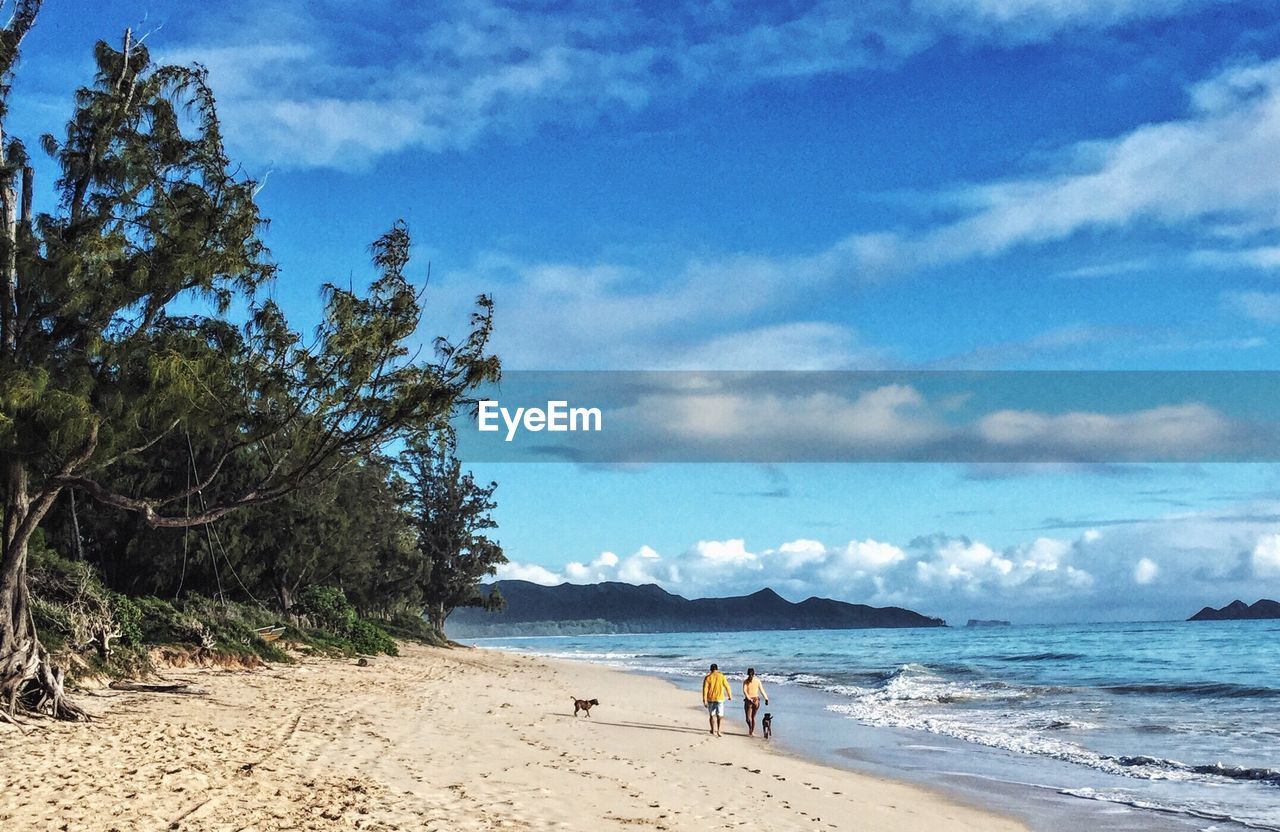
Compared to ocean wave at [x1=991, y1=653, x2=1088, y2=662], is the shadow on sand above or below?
above

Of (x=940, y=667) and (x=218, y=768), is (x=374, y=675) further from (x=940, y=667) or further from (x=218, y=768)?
(x=940, y=667)

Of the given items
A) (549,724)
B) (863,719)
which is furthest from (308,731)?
(863,719)

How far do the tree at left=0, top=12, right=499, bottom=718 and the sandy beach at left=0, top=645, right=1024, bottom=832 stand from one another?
124 inches

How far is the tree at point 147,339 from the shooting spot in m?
14.6

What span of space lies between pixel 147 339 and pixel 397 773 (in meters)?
7.71

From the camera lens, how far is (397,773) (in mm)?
12312

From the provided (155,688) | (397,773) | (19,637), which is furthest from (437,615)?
(397,773)

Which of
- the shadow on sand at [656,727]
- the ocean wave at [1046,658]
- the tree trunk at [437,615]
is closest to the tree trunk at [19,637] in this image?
the shadow on sand at [656,727]

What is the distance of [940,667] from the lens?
48.8 m

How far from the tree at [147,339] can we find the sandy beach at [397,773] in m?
3.14

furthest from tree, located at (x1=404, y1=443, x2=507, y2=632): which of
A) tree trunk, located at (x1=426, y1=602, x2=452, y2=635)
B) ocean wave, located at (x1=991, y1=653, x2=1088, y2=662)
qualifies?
ocean wave, located at (x1=991, y1=653, x2=1088, y2=662)

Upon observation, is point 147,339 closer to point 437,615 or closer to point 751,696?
point 751,696

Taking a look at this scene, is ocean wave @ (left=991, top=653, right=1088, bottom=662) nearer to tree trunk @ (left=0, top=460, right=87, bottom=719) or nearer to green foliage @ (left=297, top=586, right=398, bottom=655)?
green foliage @ (left=297, top=586, right=398, bottom=655)

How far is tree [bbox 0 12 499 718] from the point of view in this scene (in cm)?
1458
